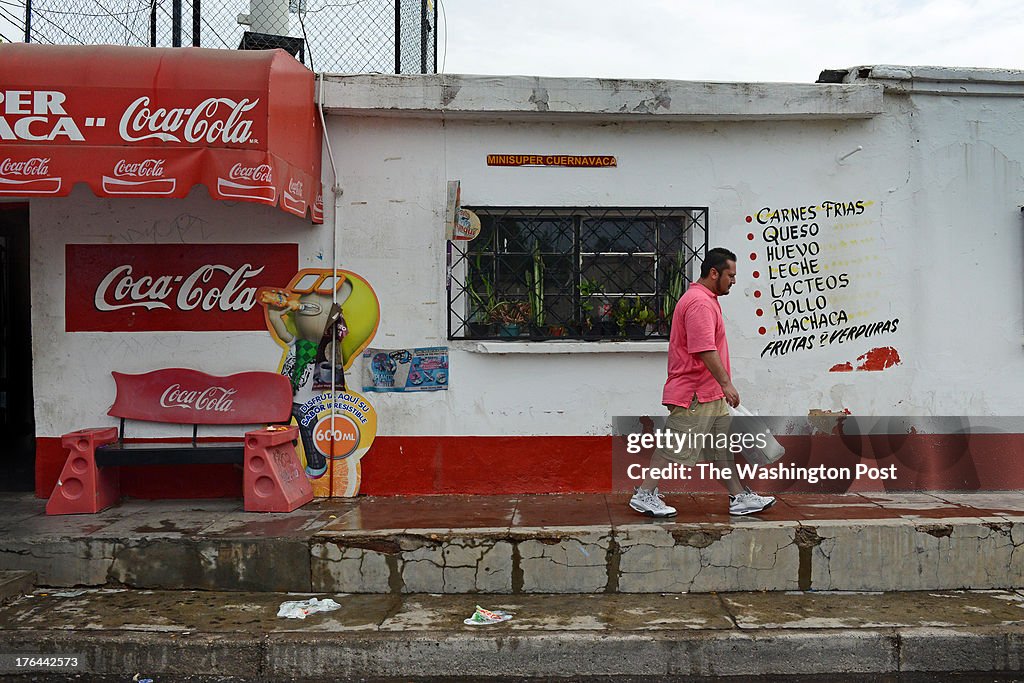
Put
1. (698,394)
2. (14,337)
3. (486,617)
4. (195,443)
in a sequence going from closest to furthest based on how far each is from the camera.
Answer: (486,617) → (698,394) → (195,443) → (14,337)

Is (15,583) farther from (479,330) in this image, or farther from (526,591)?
(479,330)

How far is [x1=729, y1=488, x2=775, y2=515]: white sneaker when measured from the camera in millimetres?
5902

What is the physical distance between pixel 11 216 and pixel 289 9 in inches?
123

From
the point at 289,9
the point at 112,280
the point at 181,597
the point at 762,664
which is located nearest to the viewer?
the point at 762,664

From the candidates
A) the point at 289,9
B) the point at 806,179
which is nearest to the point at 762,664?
the point at 806,179

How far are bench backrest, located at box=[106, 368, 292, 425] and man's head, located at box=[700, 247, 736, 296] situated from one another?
324cm

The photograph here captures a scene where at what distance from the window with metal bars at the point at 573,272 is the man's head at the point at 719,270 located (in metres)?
0.90

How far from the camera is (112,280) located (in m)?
6.67

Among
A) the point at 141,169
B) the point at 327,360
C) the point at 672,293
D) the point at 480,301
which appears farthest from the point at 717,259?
the point at 141,169

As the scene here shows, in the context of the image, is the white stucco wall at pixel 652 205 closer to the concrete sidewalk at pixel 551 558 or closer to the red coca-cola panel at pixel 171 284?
the red coca-cola panel at pixel 171 284

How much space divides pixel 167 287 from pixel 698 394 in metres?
4.06

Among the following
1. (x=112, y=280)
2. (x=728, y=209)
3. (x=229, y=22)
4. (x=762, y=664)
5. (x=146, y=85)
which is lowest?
(x=762, y=664)

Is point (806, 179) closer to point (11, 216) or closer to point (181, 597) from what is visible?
point (181, 597)

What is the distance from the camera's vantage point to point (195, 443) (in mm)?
6656
